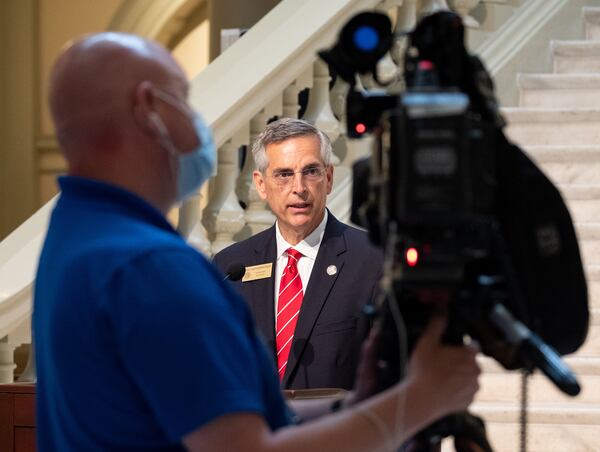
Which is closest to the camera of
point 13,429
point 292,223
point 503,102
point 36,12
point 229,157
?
point 13,429

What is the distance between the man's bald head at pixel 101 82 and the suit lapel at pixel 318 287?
2145mm

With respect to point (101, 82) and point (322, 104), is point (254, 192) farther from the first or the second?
point (101, 82)

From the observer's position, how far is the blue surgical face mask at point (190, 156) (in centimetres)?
202

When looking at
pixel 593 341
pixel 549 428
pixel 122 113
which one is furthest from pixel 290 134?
pixel 122 113

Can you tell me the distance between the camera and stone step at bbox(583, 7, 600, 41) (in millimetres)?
7586

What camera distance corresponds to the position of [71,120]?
6.70 ft

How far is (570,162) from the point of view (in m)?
6.54

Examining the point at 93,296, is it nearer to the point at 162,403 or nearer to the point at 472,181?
the point at 162,403

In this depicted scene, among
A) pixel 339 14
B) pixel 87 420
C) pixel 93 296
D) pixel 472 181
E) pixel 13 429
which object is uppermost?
pixel 339 14

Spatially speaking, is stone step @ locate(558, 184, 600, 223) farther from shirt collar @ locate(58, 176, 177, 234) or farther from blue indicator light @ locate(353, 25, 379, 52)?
shirt collar @ locate(58, 176, 177, 234)

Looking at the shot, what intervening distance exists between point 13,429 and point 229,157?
1886mm

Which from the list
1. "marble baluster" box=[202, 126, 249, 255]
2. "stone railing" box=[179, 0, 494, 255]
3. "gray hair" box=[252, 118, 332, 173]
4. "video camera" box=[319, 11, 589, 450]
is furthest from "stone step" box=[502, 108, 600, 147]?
"video camera" box=[319, 11, 589, 450]

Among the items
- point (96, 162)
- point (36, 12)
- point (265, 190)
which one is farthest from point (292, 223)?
point (36, 12)

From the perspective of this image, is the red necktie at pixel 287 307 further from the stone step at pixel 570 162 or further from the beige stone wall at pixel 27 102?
the beige stone wall at pixel 27 102
